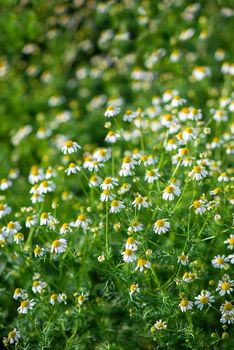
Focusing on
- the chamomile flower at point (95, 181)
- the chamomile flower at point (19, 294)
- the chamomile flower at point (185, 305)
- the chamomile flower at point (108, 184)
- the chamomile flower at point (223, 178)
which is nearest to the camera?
the chamomile flower at point (185, 305)

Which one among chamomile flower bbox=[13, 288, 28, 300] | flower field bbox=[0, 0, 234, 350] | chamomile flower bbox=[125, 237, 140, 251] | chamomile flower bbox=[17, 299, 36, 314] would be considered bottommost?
flower field bbox=[0, 0, 234, 350]

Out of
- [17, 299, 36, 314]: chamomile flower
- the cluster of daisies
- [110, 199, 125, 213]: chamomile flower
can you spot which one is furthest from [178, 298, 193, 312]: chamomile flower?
[17, 299, 36, 314]: chamomile flower

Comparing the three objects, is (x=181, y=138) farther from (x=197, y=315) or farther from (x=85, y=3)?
(x=85, y=3)

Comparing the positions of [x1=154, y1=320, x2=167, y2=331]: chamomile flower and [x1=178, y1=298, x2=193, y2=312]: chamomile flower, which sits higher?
[x1=178, y1=298, x2=193, y2=312]: chamomile flower

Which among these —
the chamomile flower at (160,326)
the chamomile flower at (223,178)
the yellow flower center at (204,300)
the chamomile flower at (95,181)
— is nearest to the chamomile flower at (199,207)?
the chamomile flower at (223,178)

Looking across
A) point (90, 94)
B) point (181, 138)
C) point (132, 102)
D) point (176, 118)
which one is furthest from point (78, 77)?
point (181, 138)

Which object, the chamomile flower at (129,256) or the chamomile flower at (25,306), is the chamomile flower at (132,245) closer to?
the chamomile flower at (129,256)

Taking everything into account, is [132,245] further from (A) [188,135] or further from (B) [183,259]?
(A) [188,135]

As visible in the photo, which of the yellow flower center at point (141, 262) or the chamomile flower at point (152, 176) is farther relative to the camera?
the chamomile flower at point (152, 176)

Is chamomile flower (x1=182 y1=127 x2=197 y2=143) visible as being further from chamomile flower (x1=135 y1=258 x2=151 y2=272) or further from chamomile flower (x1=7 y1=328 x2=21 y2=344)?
chamomile flower (x1=7 y1=328 x2=21 y2=344)
